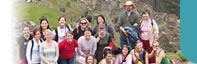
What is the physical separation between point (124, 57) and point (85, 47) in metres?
0.67

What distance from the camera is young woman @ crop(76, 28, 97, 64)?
21.9ft

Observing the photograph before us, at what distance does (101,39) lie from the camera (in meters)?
6.83

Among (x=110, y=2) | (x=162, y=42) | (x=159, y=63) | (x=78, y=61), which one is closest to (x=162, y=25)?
(x=162, y=42)

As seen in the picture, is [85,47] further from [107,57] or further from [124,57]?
[124,57]

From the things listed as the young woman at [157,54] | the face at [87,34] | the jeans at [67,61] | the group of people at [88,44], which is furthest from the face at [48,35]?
the young woman at [157,54]

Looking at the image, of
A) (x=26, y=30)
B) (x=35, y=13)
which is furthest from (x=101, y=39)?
(x=35, y=13)

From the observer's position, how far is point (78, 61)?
676 centimetres

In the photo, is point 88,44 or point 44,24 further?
point 88,44

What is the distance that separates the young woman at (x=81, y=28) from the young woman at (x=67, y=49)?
0.82 ft

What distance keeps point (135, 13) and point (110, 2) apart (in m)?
2.10

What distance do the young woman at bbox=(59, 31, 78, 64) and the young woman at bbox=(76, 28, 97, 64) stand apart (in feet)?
0.44

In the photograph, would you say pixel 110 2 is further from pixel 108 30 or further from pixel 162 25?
pixel 108 30

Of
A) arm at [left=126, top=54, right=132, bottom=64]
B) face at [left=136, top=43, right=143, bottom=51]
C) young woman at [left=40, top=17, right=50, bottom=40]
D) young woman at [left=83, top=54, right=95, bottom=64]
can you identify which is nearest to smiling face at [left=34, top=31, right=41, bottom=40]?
young woman at [left=40, top=17, right=50, bottom=40]

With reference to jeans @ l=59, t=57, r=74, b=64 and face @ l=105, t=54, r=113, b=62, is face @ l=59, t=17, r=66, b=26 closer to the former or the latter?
jeans @ l=59, t=57, r=74, b=64
